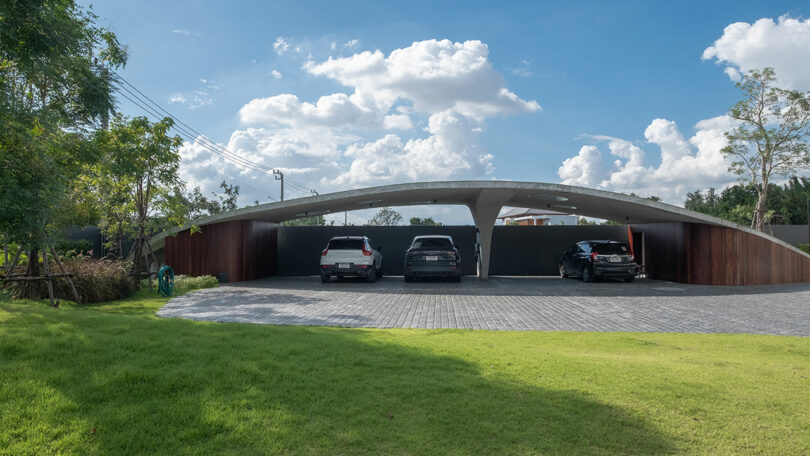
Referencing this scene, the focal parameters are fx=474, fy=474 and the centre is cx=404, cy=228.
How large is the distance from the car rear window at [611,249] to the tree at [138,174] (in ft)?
45.5

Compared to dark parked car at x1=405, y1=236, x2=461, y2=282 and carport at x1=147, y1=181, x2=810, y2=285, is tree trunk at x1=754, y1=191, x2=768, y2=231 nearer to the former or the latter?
carport at x1=147, y1=181, x2=810, y2=285

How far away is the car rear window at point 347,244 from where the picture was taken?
15.6m

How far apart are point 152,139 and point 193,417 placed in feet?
40.5

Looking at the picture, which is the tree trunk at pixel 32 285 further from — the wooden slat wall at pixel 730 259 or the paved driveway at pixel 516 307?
the wooden slat wall at pixel 730 259

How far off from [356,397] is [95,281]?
9899mm

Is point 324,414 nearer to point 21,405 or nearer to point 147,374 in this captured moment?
point 147,374

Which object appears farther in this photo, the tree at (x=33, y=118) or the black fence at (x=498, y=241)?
the black fence at (x=498, y=241)

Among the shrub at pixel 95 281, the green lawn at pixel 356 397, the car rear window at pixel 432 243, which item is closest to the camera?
the green lawn at pixel 356 397

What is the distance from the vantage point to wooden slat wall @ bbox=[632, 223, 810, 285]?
15.9 m

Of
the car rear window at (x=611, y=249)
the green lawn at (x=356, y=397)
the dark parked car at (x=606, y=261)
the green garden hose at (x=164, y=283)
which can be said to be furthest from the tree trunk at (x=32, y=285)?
the car rear window at (x=611, y=249)

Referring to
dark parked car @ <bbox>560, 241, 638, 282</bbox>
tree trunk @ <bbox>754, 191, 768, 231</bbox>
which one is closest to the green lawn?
dark parked car @ <bbox>560, 241, 638, 282</bbox>

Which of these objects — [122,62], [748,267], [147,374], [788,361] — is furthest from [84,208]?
[748,267]

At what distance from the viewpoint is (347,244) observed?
1573 cm

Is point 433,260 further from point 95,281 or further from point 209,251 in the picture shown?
point 95,281
